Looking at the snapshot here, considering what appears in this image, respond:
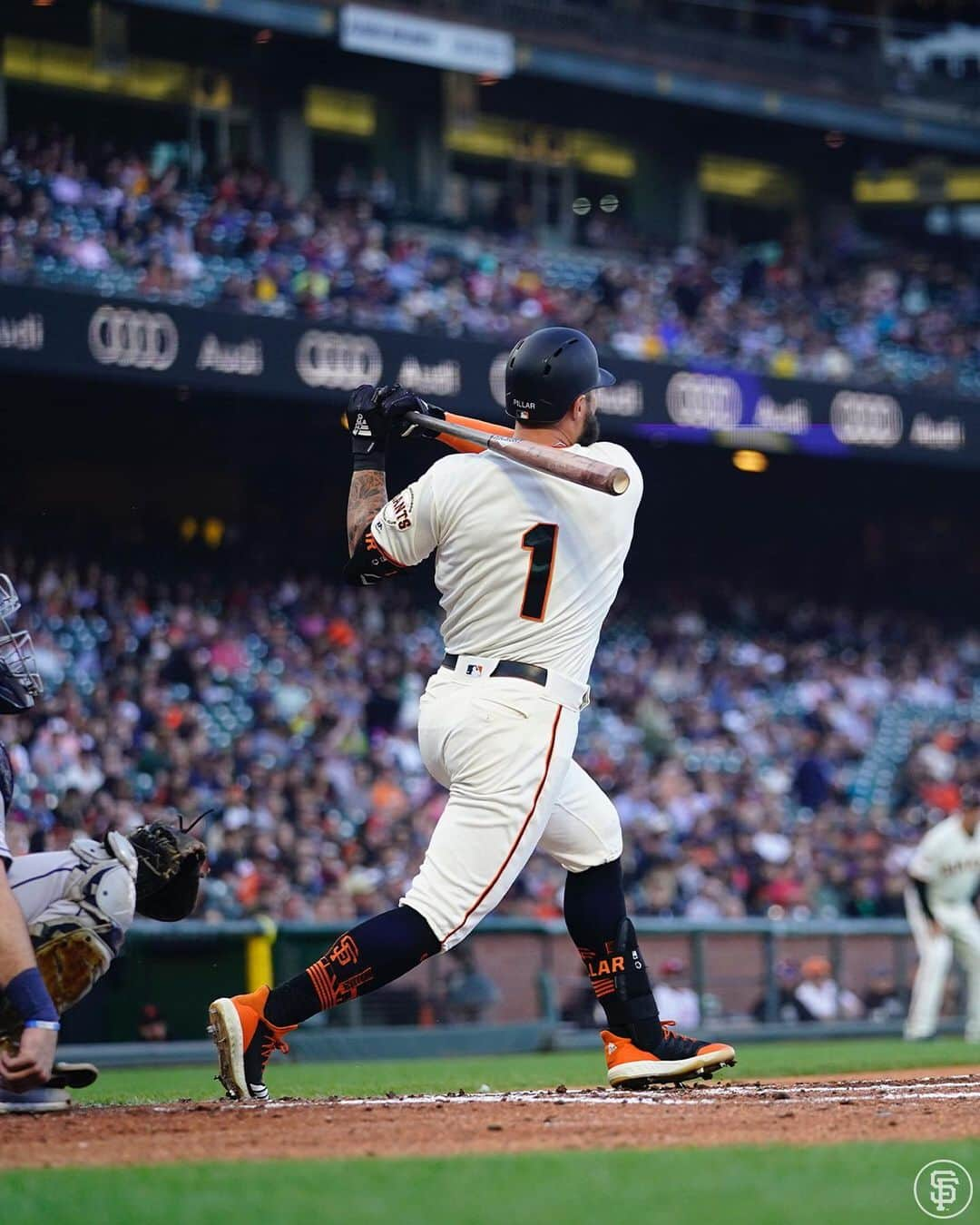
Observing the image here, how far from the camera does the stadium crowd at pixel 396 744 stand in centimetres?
1420

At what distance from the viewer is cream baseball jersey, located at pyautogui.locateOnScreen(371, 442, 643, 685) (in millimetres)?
5113

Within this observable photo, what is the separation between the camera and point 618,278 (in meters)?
21.9

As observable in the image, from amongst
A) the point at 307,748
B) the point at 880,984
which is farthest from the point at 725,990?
the point at 307,748

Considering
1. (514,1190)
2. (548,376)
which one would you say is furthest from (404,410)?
(514,1190)

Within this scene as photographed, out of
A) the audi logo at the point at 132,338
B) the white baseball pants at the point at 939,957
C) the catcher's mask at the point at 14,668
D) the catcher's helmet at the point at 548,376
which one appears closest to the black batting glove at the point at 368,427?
the catcher's helmet at the point at 548,376

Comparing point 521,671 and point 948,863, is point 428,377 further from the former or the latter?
point 521,671

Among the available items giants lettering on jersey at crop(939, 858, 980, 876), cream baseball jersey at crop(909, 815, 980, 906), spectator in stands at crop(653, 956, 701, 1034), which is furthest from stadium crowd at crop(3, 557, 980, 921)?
giants lettering on jersey at crop(939, 858, 980, 876)

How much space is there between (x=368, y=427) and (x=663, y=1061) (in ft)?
6.17

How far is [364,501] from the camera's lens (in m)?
5.29

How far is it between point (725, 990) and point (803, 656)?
7.91m

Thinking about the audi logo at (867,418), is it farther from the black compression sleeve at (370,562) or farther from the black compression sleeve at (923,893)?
the black compression sleeve at (370,562)

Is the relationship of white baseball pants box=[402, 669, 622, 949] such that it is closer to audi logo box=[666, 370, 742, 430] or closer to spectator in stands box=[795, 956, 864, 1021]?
spectator in stands box=[795, 956, 864, 1021]

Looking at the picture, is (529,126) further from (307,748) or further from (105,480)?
(307,748)

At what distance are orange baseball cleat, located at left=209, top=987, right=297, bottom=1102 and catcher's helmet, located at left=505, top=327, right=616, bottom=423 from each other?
1669 mm
